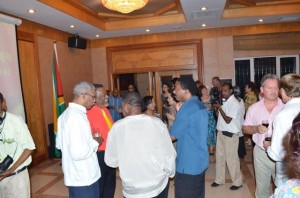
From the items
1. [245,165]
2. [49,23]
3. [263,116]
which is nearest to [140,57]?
[49,23]

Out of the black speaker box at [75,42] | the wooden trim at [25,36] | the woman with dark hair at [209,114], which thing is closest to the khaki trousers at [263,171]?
the woman with dark hair at [209,114]

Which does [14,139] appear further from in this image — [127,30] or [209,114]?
[127,30]

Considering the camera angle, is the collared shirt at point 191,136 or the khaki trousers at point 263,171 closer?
the collared shirt at point 191,136

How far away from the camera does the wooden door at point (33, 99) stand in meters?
5.89

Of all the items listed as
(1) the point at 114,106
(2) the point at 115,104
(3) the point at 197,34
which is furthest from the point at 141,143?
(3) the point at 197,34

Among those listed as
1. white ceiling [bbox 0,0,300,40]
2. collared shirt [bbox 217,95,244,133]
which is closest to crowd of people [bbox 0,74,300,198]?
collared shirt [bbox 217,95,244,133]

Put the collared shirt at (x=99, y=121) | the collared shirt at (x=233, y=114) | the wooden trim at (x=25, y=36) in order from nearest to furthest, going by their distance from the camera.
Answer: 1. the collared shirt at (x=99, y=121)
2. the collared shirt at (x=233, y=114)
3. the wooden trim at (x=25, y=36)

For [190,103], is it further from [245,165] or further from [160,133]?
[245,165]

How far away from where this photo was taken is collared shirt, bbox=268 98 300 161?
1.96 m

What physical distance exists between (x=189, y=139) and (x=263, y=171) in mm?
962

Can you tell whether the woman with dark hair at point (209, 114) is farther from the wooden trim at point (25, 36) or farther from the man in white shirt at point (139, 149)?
the wooden trim at point (25, 36)

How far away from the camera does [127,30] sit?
747cm

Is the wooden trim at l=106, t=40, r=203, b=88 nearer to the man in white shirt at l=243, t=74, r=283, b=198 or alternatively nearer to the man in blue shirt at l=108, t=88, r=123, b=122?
the man in blue shirt at l=108, t=88, r=123, b=122

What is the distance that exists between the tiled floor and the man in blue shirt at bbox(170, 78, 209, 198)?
1.50 metres
